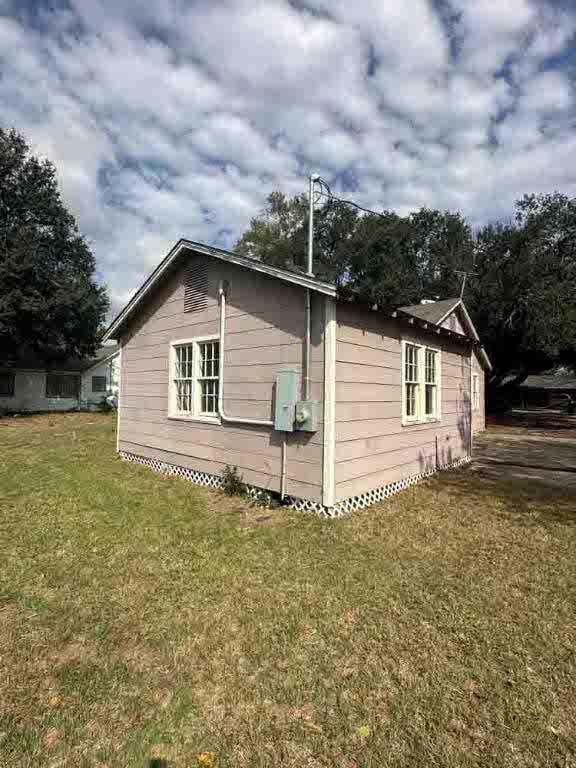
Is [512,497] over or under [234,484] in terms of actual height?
under

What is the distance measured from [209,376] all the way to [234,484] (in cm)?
212

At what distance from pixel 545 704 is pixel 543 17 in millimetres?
9079

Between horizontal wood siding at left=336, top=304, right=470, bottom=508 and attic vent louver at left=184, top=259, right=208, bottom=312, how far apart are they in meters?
3.14

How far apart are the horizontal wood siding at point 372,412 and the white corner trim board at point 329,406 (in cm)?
12

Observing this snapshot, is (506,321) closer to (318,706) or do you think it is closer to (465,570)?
(465,570)

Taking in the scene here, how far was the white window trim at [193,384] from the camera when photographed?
726 centimetres

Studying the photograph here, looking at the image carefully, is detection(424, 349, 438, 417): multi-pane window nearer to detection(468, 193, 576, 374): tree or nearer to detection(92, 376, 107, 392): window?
detection(468, 193, 576, 374): tree

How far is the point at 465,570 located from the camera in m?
4.08

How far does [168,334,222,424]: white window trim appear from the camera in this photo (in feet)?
23.8

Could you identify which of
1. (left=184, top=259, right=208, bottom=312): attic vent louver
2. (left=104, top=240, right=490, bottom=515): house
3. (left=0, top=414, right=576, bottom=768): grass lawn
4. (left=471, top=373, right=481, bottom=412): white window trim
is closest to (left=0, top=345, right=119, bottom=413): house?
(left=104, top=240, right=490, bottom=515): house

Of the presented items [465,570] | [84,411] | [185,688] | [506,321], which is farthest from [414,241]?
[185,688]

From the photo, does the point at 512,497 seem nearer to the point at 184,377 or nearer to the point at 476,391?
the point at 184,377

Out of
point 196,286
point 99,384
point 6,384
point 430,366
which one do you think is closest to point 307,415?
point 196,286

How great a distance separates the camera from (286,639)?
2.99 meters
